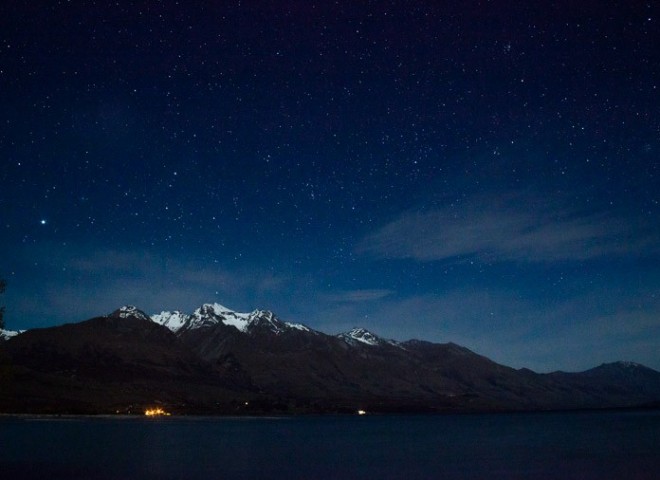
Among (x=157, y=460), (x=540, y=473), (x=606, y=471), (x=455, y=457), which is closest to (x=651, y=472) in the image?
(x=606, y=471)

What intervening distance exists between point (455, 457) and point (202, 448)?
124 ft

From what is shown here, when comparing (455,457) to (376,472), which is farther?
(455,457)

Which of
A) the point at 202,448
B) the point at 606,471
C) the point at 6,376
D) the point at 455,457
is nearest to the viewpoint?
the point at 6,376

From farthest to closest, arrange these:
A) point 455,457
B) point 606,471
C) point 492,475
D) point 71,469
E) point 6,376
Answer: point 455,457, point 606,471, point 492,475, point 71,469, point 6,376

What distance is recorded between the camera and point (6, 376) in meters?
48.7

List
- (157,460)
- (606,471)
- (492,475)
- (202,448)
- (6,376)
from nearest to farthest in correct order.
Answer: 1. (6,376)
2. (492,475)
3. (606,471)
4. (157,460)
5. (202,448)

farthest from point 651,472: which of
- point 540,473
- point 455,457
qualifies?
point 455,457

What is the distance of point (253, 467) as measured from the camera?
65438 millimetres

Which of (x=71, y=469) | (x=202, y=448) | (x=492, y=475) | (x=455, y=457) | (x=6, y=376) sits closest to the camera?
(x=6, y=376)

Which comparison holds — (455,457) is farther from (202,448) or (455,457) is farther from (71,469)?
(71,469)

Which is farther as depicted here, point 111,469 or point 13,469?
point 111,469

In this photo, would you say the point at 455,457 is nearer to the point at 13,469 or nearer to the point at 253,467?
the point at 253,467

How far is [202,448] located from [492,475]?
162 feet

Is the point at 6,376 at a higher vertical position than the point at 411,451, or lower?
higher
